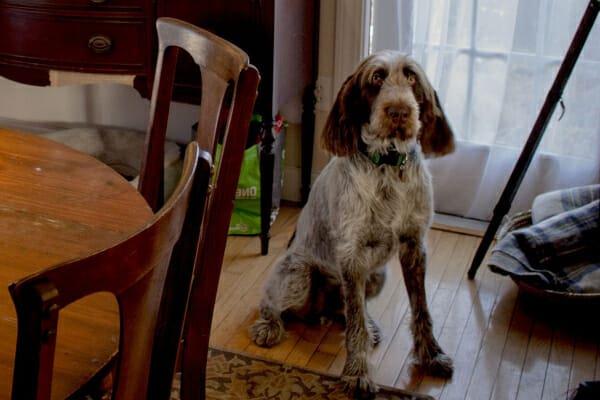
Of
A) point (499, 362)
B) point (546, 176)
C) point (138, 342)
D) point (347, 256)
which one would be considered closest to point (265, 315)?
point (347, 256)

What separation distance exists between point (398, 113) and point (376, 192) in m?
0.23

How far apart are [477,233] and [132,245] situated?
95.3 inches

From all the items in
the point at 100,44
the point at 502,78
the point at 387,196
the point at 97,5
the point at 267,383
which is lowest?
the point at 267,383

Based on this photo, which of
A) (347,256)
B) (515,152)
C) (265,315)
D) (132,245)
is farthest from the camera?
(515,152)

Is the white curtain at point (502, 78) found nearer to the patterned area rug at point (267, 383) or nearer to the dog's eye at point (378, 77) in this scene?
the dog's eye at point (378, 77)

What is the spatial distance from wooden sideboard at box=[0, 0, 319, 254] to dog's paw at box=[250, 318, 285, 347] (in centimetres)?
54

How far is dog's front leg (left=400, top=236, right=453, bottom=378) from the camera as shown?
221 cm

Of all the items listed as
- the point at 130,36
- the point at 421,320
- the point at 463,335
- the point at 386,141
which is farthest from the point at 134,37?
the point at 463,335

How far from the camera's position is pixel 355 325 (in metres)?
2.17

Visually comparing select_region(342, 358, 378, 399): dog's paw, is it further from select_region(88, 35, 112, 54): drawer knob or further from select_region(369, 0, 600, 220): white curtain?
select_region(88, 35, 112, 54): drawer knob

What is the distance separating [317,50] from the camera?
302 centimetres

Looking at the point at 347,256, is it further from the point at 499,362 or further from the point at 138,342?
the point at 138,342

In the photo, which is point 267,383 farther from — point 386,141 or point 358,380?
point 386,141

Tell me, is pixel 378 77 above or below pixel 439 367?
above
